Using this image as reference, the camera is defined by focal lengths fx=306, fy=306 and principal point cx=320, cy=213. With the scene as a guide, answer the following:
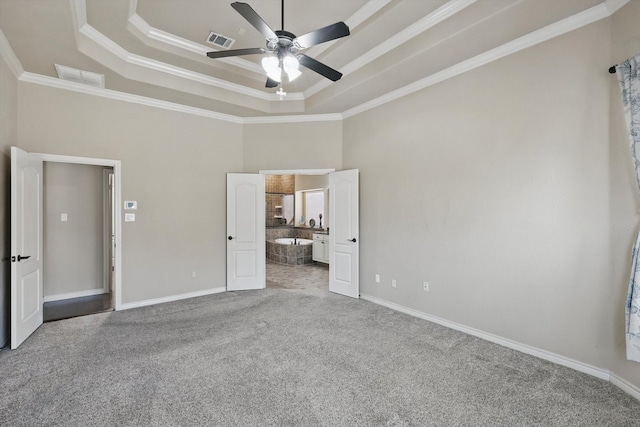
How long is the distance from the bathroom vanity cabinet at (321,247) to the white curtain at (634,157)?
19.0 ft

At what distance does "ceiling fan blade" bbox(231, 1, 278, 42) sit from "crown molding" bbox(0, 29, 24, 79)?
260 centimetres

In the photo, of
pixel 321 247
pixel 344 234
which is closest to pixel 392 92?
pixel 344 234

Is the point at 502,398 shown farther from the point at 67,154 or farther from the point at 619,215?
the point at 67,154

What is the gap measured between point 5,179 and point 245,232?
3.10m

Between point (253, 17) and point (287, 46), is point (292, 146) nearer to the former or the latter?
point (287, 46)

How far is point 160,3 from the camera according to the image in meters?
3.07

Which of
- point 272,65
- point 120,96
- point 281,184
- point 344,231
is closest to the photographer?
point 272,65

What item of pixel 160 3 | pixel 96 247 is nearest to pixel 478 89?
pixel 160 3

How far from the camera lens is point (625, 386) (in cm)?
244

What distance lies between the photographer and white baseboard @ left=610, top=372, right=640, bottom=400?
235 centimetres

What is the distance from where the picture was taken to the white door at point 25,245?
3.17 metres

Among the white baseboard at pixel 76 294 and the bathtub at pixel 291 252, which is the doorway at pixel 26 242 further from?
the bathtub at pixel 291 252

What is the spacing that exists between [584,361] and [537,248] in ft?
3.41

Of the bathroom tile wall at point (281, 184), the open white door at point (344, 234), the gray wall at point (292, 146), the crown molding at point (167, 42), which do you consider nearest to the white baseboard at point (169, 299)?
the open white door at point (344, 234)
